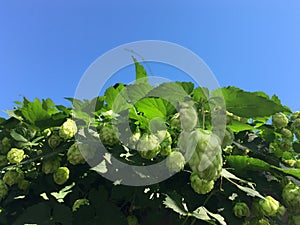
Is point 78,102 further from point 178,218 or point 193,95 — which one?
point 178,218

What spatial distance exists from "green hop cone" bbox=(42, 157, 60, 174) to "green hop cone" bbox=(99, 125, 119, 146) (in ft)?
0.61

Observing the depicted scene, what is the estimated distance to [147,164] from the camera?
107cm

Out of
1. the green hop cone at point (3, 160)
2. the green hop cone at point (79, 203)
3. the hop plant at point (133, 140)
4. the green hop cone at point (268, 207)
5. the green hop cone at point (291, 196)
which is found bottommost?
the green hop cone at point (268, 207)

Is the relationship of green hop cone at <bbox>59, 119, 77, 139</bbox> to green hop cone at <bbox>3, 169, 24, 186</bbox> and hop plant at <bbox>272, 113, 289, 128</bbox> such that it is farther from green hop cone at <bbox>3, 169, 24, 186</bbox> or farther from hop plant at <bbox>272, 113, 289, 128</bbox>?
hop plant at <bbox>272, 113, 289, 128</bbox>

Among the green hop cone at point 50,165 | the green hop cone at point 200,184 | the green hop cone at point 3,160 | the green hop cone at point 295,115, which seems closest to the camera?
the green hop cone at point 200,184

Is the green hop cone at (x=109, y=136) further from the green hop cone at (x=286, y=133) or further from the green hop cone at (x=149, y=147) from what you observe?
the green hop cone at (x=286, y=133)

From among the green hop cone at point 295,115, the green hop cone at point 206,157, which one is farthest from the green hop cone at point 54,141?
the green hop cone at point 295,115

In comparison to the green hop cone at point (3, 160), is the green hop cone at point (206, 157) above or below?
below

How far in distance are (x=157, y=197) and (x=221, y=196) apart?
20cm

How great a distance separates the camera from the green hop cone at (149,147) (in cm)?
100

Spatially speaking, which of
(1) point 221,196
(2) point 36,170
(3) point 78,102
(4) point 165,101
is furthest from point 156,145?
(2) point 36,170

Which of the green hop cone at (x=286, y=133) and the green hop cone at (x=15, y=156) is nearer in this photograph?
the green hop cone at (x=15, y=156)

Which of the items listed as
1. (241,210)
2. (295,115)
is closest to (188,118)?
(241,210)

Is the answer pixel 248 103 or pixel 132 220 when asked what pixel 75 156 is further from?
pixel 248 103
